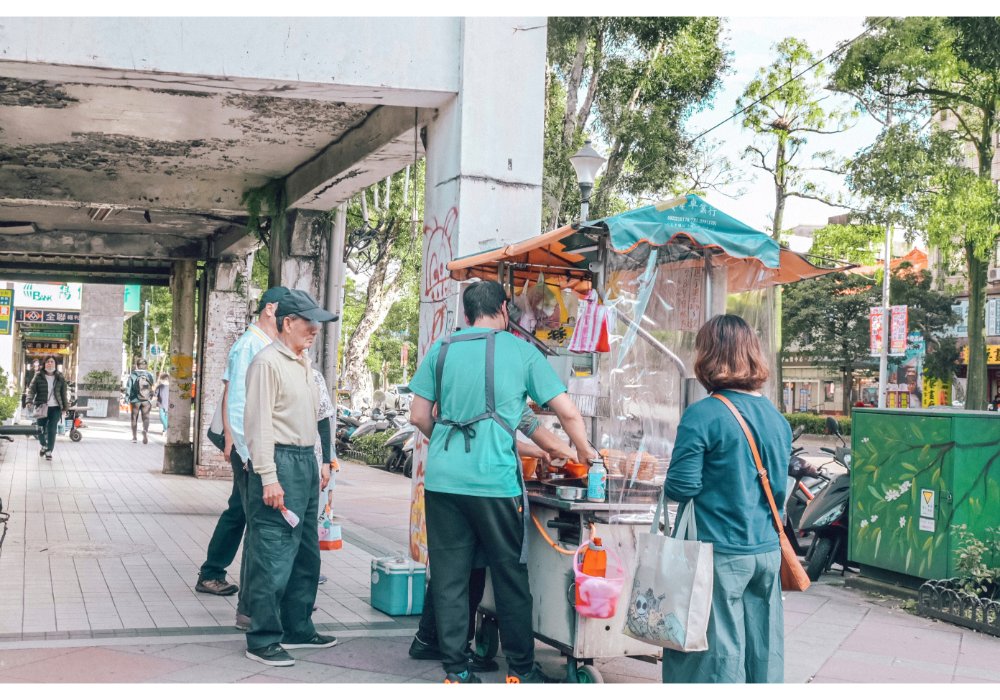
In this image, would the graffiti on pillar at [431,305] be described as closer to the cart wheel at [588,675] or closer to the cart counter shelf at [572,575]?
the cart counter shelf at [572,575]

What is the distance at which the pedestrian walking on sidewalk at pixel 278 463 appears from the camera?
4.69 metres

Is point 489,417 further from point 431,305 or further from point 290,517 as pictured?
point 431,305

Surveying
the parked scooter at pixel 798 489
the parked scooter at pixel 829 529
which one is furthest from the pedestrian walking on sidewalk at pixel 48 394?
the parked scooter at pixel 829 529

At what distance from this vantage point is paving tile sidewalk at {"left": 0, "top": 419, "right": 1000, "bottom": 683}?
474 centimetres

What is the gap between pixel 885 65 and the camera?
21.2 meters

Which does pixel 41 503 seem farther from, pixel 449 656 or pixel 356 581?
pixel 449 656

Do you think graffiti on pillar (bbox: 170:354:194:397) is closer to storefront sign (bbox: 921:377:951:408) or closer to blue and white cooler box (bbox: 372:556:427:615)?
→ blue and white cooler box (bbox: 372:556:427:615)

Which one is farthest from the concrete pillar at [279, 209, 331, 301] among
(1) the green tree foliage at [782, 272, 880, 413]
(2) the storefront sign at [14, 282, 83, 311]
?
(1) the green tree foliage at [782, 272, 880, 413]

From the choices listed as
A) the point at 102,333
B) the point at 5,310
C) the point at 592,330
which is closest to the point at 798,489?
the point at 592,330

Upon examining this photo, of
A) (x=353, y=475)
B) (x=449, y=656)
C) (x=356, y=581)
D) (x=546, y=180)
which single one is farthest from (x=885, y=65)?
(x=449, y=656)

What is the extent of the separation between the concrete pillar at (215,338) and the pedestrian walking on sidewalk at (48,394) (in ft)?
9.69

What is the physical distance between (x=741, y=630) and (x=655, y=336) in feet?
6.74

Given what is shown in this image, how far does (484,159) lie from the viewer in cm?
616

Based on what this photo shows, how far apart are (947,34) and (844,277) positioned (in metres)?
20.6
